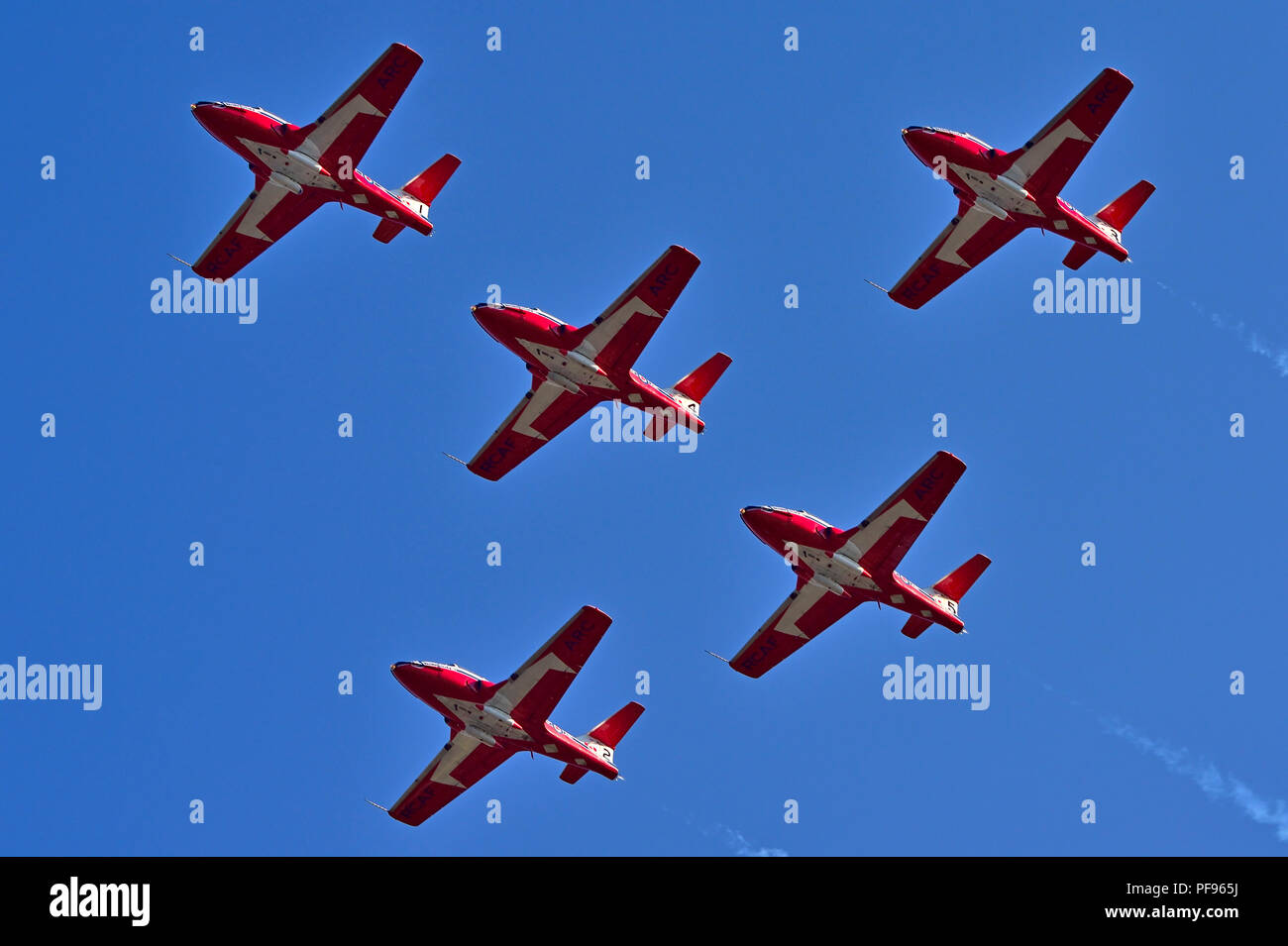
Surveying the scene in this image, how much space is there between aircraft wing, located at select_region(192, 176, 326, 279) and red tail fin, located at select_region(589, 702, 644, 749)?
27297mm

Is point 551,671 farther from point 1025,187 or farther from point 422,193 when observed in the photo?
point 1025,187

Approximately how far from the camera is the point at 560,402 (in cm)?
8600

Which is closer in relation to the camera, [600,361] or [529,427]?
[600,361]

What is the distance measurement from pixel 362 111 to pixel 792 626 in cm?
3050

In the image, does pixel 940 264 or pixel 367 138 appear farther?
pixel 940 264

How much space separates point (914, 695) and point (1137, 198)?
25.5 m

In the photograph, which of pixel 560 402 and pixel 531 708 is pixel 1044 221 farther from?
pixel 531 708

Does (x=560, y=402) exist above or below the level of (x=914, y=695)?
above

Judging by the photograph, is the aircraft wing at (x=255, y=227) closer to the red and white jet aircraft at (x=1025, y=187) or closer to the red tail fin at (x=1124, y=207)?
the red and white jet aircraft at (x=1025, y=187)

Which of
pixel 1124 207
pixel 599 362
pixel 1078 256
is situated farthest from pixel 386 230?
pixel 1124 207

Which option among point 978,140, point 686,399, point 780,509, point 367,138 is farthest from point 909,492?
point 367,138

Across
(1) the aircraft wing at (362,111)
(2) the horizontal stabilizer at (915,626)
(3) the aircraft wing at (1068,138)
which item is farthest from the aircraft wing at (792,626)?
(1) the aircraft wing at (362,111)

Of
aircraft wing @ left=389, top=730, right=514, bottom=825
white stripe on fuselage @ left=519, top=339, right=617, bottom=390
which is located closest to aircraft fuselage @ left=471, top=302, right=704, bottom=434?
white stripe on fuselage @ left=519, top=339, right=617, bottom=390

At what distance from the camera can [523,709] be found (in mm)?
80188
